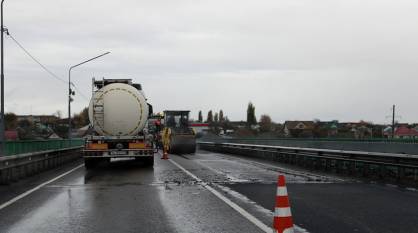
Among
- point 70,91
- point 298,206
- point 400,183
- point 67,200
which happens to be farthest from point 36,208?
point 70,91

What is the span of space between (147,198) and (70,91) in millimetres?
30988

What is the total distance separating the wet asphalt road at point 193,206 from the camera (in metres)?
7.89

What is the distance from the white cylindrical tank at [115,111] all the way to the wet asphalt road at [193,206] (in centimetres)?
548

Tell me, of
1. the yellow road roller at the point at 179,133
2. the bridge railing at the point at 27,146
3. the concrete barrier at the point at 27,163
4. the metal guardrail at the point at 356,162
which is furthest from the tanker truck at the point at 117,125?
the yellow road roller at the point at 179,133

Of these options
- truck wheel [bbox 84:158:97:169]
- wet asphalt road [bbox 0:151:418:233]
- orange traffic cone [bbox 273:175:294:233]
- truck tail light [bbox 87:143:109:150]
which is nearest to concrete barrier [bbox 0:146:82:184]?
wet asphalt road [bbox 0:151:418:233]

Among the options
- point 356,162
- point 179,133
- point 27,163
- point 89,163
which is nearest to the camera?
point 27,163

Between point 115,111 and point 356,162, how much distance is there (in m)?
9.43

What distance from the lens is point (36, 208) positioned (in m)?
9.79

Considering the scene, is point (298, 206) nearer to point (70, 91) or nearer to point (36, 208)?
point (36, 208)

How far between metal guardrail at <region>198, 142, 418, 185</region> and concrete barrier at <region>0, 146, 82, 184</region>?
1095cm

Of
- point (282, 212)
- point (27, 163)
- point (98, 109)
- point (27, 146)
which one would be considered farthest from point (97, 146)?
point (282, 212)

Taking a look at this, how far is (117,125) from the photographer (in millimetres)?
Result: 20562

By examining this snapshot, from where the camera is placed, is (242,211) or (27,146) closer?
(242,211)

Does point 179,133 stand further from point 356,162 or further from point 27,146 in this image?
point 356,162
